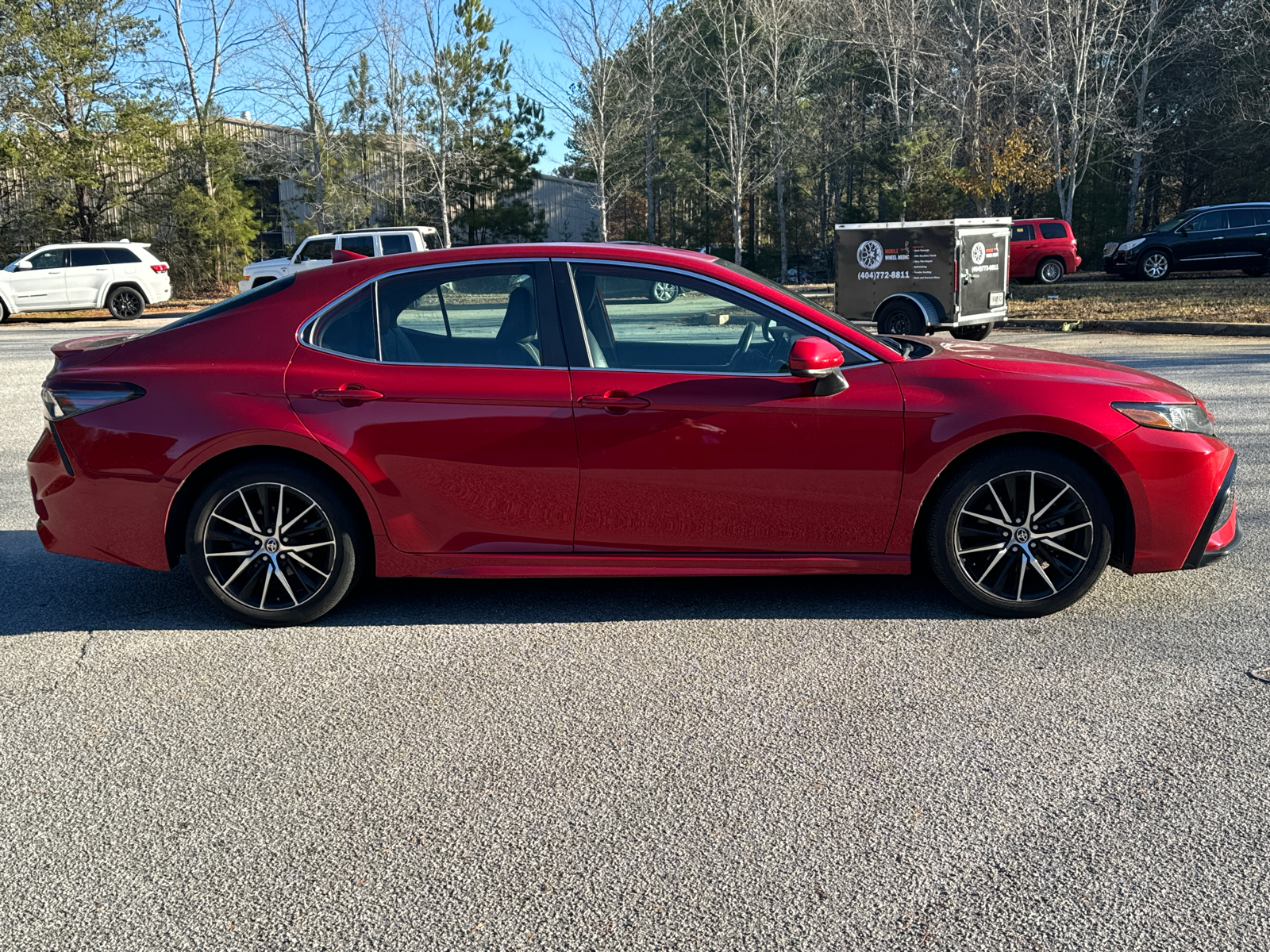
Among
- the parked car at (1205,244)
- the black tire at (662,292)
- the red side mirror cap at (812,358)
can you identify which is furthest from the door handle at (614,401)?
the parked car at (1205,244)

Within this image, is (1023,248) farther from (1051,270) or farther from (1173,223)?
(1173,223)

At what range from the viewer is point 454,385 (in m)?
4.35

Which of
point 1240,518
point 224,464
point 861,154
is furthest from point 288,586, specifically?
point 861,154

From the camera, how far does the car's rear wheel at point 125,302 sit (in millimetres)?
24453

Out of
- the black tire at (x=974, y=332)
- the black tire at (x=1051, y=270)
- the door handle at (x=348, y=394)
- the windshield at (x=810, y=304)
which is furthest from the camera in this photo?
the black tire at (x=1051, y=270)

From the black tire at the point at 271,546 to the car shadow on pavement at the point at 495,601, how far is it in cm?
18

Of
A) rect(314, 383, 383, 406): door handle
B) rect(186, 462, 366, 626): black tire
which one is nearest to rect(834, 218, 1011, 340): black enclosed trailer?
rect(314, 383, 383, 406): door handle

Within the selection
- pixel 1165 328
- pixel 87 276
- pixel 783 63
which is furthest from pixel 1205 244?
pixel 87 276

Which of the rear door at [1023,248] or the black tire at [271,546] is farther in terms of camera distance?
the rear door at [1023,248]

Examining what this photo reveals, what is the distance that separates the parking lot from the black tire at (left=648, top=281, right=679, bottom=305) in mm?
1350

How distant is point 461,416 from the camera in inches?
170

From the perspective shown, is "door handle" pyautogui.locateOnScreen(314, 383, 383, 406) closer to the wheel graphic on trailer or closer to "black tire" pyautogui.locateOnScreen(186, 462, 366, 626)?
"black tire" pyautogui.locateOnScreen(186, 462, 366, 626)

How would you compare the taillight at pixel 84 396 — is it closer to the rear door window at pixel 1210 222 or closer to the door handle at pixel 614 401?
the door handle at pixel 614 401

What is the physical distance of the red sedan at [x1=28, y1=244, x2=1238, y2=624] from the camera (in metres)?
4.27
